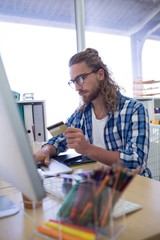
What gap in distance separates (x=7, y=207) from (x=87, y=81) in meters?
0.85

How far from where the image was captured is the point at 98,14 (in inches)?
111

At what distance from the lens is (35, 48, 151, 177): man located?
3.56ft

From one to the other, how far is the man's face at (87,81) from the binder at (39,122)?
2.21 ft

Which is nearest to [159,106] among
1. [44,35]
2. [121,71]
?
[121,71]

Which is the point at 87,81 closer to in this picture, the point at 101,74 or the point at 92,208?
the point at 101,74

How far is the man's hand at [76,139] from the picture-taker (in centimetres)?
93

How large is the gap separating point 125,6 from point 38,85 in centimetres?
144

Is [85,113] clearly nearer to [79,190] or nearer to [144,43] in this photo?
[79,190]

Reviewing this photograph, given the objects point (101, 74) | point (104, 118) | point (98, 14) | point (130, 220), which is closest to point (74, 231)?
point (130, 220)

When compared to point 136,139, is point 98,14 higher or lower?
higher

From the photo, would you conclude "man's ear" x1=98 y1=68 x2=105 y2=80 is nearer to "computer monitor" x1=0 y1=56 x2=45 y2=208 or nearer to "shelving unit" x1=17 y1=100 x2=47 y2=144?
"shelving unit" x1=17 y1=100 x2=47 y2=144

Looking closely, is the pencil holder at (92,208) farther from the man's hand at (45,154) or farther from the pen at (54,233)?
the man's hand at (45,154)

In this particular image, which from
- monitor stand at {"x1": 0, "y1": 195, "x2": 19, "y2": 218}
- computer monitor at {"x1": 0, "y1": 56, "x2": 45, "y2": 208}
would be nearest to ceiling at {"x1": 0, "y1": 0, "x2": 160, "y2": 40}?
monitor stand at {"x1": 0, "y1": 195, "x2": 19, "y2": 218}

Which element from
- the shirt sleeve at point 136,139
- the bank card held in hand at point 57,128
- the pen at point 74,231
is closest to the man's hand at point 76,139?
the bank card held in hand at point 57,128
